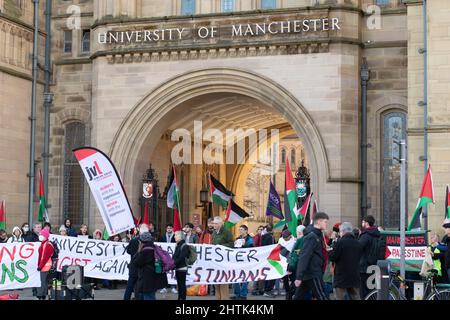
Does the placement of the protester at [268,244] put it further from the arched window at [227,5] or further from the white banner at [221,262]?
the arched window at [227,5]

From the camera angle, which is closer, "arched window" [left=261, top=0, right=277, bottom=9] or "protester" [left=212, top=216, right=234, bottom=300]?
"protester" [left=212, top=216, right=234, bottom=300]

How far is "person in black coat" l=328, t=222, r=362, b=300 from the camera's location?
54.6ft

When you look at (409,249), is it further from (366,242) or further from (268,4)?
→ (268,4)

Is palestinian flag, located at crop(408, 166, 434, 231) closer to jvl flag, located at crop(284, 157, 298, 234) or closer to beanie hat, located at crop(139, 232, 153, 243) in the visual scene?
jvl flag, located at crop(284, 157, 298, 234)

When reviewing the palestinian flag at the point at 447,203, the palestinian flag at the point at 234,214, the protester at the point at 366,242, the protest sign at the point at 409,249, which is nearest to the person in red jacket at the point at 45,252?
the protester at the point at 366,242

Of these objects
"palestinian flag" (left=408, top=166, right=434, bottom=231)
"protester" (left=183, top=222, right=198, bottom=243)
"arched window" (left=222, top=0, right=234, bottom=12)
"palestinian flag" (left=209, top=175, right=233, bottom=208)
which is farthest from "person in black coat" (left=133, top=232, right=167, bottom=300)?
"arched window" (left=222, top=0, right=234, bottom=12)

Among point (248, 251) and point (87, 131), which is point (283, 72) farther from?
point (248, 251)

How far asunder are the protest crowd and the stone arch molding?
4.96 m

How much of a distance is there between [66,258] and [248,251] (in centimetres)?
381

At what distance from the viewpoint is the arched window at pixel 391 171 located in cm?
3019

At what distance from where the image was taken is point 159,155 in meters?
34.5

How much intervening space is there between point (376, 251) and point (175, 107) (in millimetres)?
12959

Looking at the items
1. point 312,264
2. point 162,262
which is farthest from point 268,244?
point 312,264

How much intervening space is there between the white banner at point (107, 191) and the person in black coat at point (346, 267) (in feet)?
13.7
